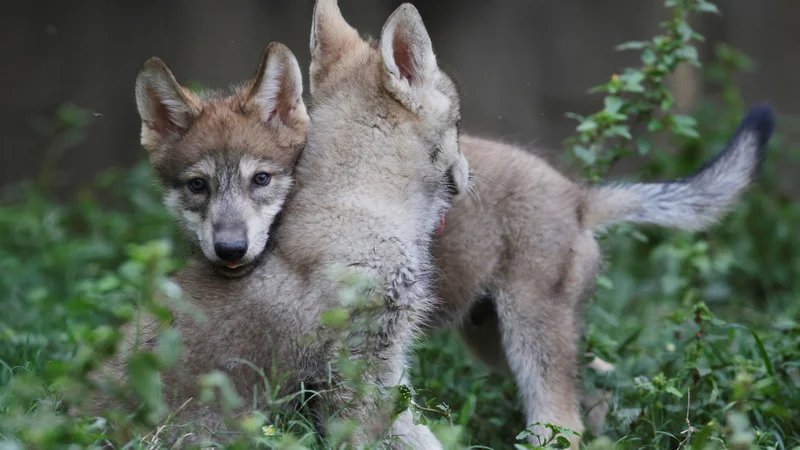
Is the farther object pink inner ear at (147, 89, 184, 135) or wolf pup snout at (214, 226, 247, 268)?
pink inner ear at (147, 89, 184, 135)

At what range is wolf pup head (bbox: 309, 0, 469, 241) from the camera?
334cm

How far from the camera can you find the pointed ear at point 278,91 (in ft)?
11.0

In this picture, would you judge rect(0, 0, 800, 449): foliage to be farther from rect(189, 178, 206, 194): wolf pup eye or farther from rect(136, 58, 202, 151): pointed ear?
rect(136, 58, 202, 151): pointed ear

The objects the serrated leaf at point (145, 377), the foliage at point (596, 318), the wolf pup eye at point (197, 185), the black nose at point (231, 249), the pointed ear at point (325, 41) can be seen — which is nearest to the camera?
the serrated leaf at point (145, 377)

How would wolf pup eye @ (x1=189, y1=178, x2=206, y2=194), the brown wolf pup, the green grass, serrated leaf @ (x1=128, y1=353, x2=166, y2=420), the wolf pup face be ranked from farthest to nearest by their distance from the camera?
the brown wolf pup → wolf pup eye @ (x1=189, y1=178, x2=206, y2=194) → the wolf pup face → the green grass → serrated leaf @ (x1=128, y1=353, x2=166, y2=420)

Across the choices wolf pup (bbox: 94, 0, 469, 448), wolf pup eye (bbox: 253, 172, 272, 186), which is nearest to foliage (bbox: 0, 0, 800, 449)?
wolf pup (bbox: 94, 0, 469, 448)

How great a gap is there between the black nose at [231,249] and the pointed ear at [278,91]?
557mm

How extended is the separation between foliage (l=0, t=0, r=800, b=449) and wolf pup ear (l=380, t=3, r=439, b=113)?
2.94 ft

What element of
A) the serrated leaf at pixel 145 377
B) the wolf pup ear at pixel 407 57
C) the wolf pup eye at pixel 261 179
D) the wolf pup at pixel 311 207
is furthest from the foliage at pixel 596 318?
the wolf pup ear at pixel 407 57

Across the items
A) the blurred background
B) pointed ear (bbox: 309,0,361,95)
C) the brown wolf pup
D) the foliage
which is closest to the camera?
the foliage

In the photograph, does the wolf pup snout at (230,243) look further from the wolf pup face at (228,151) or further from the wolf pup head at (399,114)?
the wolf pup head at (399,114)

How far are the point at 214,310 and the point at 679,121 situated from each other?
246 centimetres

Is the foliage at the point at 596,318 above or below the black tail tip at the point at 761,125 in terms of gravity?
below

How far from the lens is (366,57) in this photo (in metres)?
3.57
